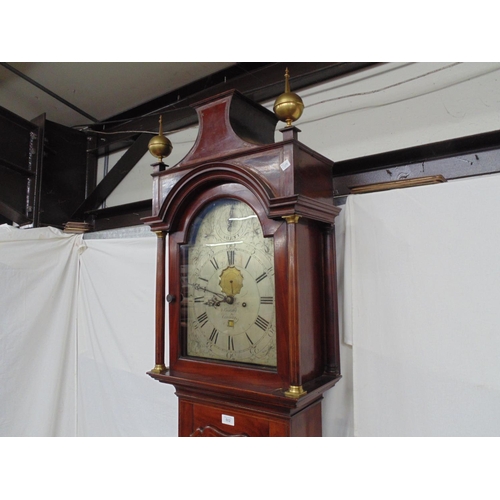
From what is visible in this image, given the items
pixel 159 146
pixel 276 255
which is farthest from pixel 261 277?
pixel 159 146

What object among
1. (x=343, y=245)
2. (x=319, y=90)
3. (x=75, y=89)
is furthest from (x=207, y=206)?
(x=75, y=89)

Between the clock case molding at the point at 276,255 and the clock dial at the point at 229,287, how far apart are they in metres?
0.03

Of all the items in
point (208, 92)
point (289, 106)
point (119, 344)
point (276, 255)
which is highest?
point (208, 92)

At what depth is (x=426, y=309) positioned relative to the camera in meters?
1.06

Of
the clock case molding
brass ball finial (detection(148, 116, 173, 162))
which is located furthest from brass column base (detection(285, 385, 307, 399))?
brass ball finial (detection(148, 116, 173, 162))

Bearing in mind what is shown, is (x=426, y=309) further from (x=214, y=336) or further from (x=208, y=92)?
(x=208, y=92)

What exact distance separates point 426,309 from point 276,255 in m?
0.48

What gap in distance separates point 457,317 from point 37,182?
7.07ft

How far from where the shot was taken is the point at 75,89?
1.92 meters

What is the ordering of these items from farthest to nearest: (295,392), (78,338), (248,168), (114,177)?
1. (114,177)
2. (78,338)
3. (248,168)
4. (295,392)

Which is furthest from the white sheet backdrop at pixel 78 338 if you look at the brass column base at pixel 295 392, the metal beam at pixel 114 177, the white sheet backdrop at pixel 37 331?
the brass column base at pixel 295 392

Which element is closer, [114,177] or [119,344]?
[119,344]

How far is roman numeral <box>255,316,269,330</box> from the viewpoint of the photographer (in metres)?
1.00

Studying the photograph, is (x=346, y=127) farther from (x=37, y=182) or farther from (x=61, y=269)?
(x=37, y=182)
